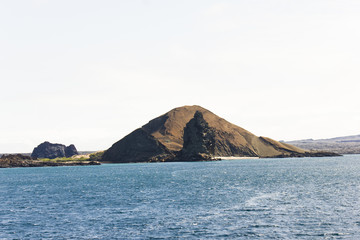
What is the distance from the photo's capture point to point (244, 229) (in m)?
42.8

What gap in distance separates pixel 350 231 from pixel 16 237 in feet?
121

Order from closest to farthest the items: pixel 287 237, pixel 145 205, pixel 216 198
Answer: pixel 287 237 → pixel 145 205 → pixel 216 198

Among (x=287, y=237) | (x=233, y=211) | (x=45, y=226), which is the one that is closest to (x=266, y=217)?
(x=233, y=211)

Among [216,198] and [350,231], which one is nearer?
[350,231]

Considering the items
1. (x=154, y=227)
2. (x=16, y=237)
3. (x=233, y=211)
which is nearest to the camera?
(x=16, y=237)

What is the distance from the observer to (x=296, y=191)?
7600cm

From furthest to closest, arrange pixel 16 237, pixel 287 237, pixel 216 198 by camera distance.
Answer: pixel 216 198, pixel 16 237, pixel 287 237

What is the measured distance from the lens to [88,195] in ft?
256

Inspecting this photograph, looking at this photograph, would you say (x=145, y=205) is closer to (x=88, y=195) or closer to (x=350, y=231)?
(x=88, y=195)

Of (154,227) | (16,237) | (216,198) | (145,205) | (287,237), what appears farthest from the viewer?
(216,198)

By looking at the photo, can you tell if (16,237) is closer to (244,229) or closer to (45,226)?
(45,226)

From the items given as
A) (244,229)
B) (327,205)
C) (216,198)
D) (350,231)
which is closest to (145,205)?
(216,198)

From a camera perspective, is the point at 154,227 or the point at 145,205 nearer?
the point at 154,227

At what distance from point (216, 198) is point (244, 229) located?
2497 cm
